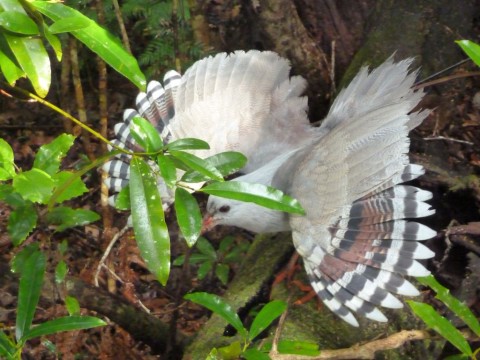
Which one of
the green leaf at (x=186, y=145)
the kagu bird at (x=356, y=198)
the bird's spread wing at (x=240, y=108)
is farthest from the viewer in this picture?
the bird's spread wing at (x=240, y=108)

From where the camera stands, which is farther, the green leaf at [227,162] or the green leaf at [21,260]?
the green leaf at [21,260]

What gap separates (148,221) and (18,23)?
1.89ft

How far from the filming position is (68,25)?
1.47 m

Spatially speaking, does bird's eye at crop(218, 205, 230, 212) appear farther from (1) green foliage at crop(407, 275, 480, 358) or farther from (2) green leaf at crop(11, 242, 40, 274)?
(1) green foliage at crop(407, 275, 480, 358)

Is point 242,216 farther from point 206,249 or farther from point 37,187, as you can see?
point 37,187

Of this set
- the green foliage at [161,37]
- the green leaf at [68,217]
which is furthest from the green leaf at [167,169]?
the green foliage at [161,37]

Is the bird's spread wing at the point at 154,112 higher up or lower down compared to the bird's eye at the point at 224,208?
higher up

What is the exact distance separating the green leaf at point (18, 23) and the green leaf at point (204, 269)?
2141mm

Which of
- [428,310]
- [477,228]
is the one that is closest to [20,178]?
[428,310]

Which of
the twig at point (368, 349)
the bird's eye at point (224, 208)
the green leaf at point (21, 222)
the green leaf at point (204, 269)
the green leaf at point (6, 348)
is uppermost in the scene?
the green leaf at point (21, 222)

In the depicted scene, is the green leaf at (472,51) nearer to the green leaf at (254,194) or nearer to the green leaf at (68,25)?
the green leaf at (254,194)

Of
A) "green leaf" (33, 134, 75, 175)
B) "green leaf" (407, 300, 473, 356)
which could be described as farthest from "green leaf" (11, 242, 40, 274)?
"green leaf" (407, 300, 473, 356)

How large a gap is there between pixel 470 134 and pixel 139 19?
248 cm

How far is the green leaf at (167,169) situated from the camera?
1575 millimetres
